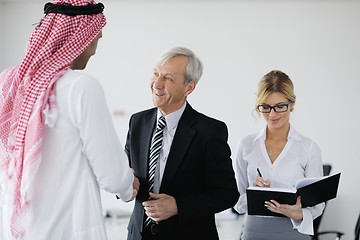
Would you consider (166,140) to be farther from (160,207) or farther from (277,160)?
(277,160)

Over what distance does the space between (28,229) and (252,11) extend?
387 cm

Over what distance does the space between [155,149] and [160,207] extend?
292 mm

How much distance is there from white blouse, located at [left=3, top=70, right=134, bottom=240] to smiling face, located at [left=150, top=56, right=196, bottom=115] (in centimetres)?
54

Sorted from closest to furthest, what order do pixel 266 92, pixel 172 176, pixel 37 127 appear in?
pixel 37 127 → pixel 172 176 → pixel 266 92

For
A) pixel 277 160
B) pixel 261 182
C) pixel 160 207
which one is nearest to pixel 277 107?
pixel 277 160

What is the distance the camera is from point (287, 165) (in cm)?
302

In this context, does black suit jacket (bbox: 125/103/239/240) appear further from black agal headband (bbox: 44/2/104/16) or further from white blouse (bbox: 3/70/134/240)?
black agal headband (bbox: 44/2/104/16)

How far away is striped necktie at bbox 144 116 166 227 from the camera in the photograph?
262cm

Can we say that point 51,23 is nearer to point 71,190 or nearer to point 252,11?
point 71,190

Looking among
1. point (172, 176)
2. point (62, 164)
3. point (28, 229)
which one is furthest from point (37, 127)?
point (172, 176)

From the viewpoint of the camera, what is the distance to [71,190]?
2148 mm

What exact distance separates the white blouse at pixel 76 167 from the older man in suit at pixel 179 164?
15.2 inches

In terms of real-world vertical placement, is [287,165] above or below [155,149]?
below

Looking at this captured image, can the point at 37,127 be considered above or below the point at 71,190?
above
